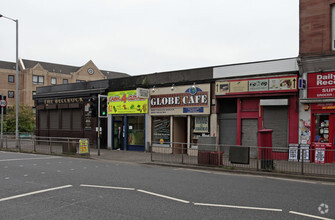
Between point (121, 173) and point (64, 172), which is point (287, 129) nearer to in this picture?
point (121, 173)

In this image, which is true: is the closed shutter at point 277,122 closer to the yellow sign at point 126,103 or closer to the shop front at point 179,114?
the shop front at point 179,114

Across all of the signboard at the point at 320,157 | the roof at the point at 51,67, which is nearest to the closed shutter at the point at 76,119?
the signboard at the point at 320,157

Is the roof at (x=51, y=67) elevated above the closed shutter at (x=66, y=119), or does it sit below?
above

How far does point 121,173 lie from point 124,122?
10475 millimetres

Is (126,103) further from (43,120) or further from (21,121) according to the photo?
(21,121)

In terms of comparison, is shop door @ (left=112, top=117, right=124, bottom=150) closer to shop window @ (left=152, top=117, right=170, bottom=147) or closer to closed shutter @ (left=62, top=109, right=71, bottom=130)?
shop window @ (left=152, top=117, right=170, bottom=147)

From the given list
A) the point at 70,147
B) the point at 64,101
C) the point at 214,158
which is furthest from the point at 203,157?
the point at 64,101

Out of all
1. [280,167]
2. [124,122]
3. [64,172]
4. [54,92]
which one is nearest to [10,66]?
[54,92]

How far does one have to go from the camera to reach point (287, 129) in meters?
15.4

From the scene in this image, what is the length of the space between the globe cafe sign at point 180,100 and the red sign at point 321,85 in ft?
18.2

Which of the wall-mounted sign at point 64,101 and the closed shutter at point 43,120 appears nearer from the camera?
the wall-mounted sign at point 64,101

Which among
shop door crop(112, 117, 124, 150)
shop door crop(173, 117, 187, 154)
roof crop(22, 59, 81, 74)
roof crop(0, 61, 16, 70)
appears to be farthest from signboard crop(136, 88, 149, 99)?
roof crop(22, 59, 81, 74)

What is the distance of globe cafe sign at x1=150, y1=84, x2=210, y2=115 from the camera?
1809cm

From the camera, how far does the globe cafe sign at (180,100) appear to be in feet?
59.4
